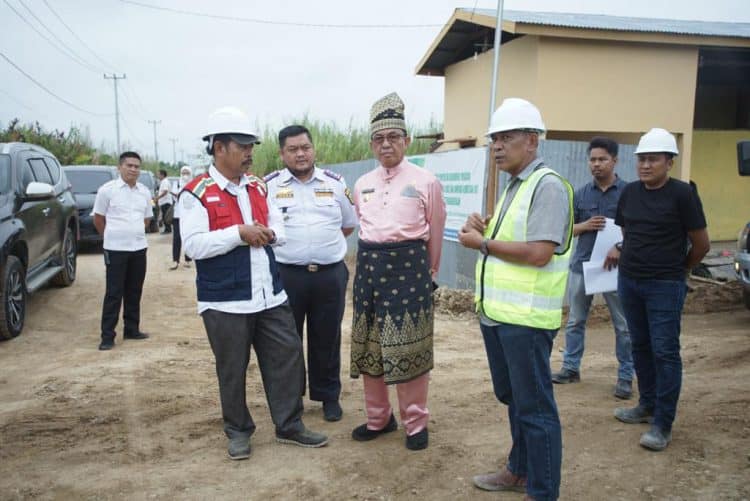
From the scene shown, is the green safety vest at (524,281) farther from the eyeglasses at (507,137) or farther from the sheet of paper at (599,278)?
the sheet of paper at (599,278)

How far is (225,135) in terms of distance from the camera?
338 cm

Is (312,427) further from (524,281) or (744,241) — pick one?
(744,241)

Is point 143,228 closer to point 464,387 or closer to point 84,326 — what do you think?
point 84,326

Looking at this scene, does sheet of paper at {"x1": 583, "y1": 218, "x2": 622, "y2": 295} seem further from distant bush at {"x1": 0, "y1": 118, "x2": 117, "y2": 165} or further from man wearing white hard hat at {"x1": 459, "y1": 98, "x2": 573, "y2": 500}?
distant bush at {"x1": 0, "y1": 118, "x2": 117, "y2": 165}

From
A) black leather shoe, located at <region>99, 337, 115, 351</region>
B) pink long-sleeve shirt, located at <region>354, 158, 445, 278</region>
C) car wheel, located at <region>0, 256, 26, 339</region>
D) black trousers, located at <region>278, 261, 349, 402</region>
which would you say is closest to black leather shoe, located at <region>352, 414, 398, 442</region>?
black trousers, located at <region>278, 261, 349, 402</region>

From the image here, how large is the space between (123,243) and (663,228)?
4.94 m

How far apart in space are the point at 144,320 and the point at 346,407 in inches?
149

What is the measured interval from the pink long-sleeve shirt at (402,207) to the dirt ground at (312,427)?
3.91 ft

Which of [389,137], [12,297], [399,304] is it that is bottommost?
[12,297]

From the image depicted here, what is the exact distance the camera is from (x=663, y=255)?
361cm

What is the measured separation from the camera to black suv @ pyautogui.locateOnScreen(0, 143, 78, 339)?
608cm

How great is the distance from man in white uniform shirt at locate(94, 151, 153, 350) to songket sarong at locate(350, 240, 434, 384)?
346 cm

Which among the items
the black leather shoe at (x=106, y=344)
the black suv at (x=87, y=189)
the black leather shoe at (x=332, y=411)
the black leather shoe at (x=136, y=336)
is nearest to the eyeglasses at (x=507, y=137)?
the black leather shoe at (x=332, y=411)

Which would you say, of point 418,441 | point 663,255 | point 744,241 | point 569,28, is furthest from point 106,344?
point 569,28
